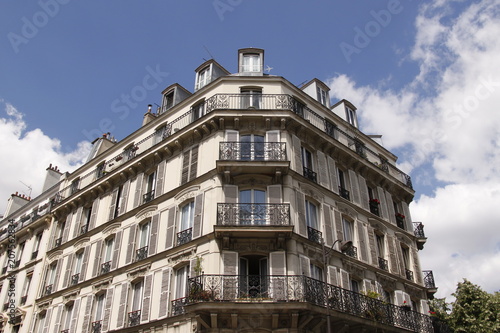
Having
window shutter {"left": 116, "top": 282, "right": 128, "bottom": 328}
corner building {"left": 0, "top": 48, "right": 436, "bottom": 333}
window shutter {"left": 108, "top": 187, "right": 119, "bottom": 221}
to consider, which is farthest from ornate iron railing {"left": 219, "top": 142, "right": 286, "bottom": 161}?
window shutter {"left": 108, "top": 187, "right": 119, "bottom": 221}

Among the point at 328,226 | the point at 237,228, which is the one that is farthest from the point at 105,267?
the point at 328,226

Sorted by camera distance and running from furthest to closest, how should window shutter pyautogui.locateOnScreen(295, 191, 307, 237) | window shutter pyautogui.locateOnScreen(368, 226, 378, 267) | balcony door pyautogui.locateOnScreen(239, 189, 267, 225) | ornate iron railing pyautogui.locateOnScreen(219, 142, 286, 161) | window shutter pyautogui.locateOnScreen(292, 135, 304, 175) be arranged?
window shutter pyautogui.locateOnScreen(368, 226, 378, 267) < window shutter pyautogui.locateOnScreen(292, 135, 304, 175) < ornate iron railing pyautogui.locateOnScreen(219, 142, 286, 161) < window shutter pyautogui.locateOnScreen(295, 191, 307, 237) < balcony door pyautogui.locateOnScreen(239, 189, 267, 225)

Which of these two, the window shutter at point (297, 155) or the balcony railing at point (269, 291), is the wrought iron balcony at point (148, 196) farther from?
the window shutter at point (297, 155)

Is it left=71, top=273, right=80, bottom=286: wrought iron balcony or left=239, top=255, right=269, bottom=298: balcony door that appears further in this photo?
left=71, top=273, right=80, bottom=286: wrought iron balcony

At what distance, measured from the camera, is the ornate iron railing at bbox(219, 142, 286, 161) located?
52.4ft

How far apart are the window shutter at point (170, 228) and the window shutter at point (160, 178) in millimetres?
1326

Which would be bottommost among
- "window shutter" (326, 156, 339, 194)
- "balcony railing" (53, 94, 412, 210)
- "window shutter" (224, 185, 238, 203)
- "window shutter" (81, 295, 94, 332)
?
"window shutter" (81, 295, 94, 332)

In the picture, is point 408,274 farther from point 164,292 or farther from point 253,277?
point 164,292

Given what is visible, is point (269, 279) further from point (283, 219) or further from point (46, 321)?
point (46, 321)

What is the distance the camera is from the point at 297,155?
16.9m

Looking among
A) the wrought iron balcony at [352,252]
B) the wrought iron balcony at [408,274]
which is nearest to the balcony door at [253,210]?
the wrought iron balcony at [352,252]

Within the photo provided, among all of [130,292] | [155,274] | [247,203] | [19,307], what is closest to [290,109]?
[247,203]

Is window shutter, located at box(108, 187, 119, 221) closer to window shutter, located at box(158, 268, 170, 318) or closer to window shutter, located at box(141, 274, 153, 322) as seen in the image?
window shutter, located at box(141, 274, 153, 322)

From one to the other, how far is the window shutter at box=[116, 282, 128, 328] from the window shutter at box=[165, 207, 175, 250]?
95.8 inches
